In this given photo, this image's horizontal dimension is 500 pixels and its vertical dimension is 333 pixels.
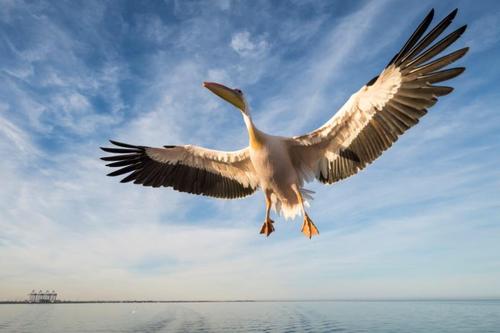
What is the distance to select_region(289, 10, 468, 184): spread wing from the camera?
6.79 metres

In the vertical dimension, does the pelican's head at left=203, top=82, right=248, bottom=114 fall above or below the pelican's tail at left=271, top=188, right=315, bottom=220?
above

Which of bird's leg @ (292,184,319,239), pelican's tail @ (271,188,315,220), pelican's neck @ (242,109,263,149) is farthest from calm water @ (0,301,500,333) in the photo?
pelican's neck @ (242,109,263,149)

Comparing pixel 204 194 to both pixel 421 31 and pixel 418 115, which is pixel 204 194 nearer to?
pixel 418 115

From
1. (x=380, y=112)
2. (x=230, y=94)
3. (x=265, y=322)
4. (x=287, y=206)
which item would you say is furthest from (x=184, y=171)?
(x=265, y=322)

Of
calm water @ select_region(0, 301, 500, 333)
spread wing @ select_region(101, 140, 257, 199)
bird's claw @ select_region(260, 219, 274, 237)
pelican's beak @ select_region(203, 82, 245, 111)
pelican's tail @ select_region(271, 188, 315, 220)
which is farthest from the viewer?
calm water @ select_region(0, 301, 500, 333)

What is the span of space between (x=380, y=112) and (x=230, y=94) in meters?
3.09

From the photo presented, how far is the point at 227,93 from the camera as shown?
682 centimetres

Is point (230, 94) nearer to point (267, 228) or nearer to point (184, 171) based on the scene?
point (267, 228)

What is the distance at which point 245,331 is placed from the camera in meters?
54.0

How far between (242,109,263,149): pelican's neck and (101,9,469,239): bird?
0.02m

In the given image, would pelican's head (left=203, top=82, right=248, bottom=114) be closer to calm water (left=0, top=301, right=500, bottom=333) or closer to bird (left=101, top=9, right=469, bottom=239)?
bird (left=101, top=9, right=469, bottom=239)

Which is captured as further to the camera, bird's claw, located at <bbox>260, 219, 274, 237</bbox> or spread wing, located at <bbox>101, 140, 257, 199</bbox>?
spread wing, located at <bbox>101, 140, 257, 199</bbox>

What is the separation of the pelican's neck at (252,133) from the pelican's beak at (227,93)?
32cm

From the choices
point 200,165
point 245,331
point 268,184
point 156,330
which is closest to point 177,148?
point 200,165
